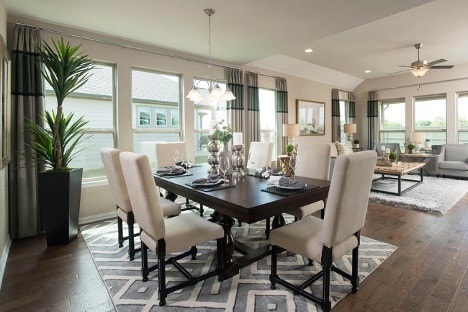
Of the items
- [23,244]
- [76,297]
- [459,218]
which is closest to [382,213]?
[459,218]

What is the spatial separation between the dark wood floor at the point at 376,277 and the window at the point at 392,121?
17.5 feet

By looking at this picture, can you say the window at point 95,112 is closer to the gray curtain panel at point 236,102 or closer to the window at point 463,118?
the gray curtain panel at point 236,102

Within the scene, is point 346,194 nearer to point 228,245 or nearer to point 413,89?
point 228,245

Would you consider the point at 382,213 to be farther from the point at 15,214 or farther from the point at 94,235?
the point at 15,214

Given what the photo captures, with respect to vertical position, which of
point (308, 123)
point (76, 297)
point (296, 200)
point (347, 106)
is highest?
point (347, 106)

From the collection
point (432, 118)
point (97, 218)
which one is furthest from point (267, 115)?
point (432, 118)

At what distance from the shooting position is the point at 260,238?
2.92m

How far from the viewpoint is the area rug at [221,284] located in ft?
5.85

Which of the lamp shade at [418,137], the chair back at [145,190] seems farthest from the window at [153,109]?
the lamp shade at [418,137]

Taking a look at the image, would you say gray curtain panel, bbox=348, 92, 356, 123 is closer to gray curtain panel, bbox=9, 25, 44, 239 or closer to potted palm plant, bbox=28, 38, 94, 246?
potted palm plant, bbox=28, 38, 94, 246

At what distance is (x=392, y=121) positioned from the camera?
7.97 meters

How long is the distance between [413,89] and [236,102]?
5.59m

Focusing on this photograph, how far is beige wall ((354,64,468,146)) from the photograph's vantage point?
21.7ft

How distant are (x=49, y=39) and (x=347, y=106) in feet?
25.5
